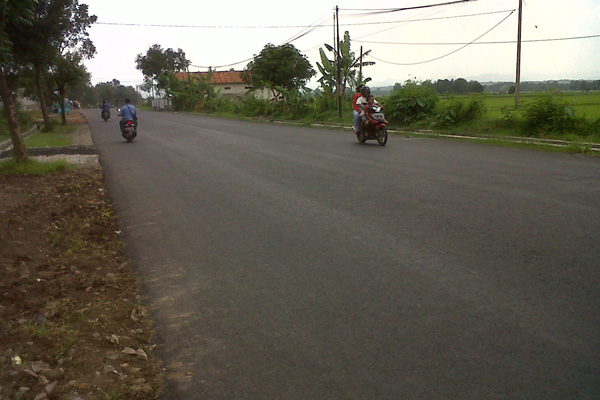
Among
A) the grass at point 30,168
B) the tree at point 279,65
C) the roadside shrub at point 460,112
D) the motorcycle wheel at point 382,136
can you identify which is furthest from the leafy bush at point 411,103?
the tree at point 279,65

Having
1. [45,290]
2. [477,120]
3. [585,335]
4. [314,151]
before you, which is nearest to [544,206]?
[585,335]

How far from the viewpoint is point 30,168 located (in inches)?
472

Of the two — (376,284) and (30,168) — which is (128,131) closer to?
(30,168)

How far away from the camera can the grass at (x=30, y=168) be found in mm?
11711

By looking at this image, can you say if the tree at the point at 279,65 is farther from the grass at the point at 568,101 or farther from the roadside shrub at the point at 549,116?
the roadside shrub at the point at 549,116

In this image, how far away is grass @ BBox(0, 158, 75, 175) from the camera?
11.7 m

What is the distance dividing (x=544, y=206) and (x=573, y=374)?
14.2 ft

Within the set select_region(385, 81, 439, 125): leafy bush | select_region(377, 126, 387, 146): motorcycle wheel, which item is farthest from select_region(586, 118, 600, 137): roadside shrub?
select_region(385, 81, 439, 125): leafy bush

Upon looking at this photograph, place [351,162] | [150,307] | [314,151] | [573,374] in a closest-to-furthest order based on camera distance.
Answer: [573,374], [150,307], [351,162], [314,151]

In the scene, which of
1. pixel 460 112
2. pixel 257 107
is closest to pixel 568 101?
pixel 460 112

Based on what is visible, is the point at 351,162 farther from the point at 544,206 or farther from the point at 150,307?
the point at 150,307

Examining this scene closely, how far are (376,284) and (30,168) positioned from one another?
33.8ft

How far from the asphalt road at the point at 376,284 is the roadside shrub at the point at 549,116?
23.7 feet

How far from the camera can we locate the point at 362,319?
12.8 feet
